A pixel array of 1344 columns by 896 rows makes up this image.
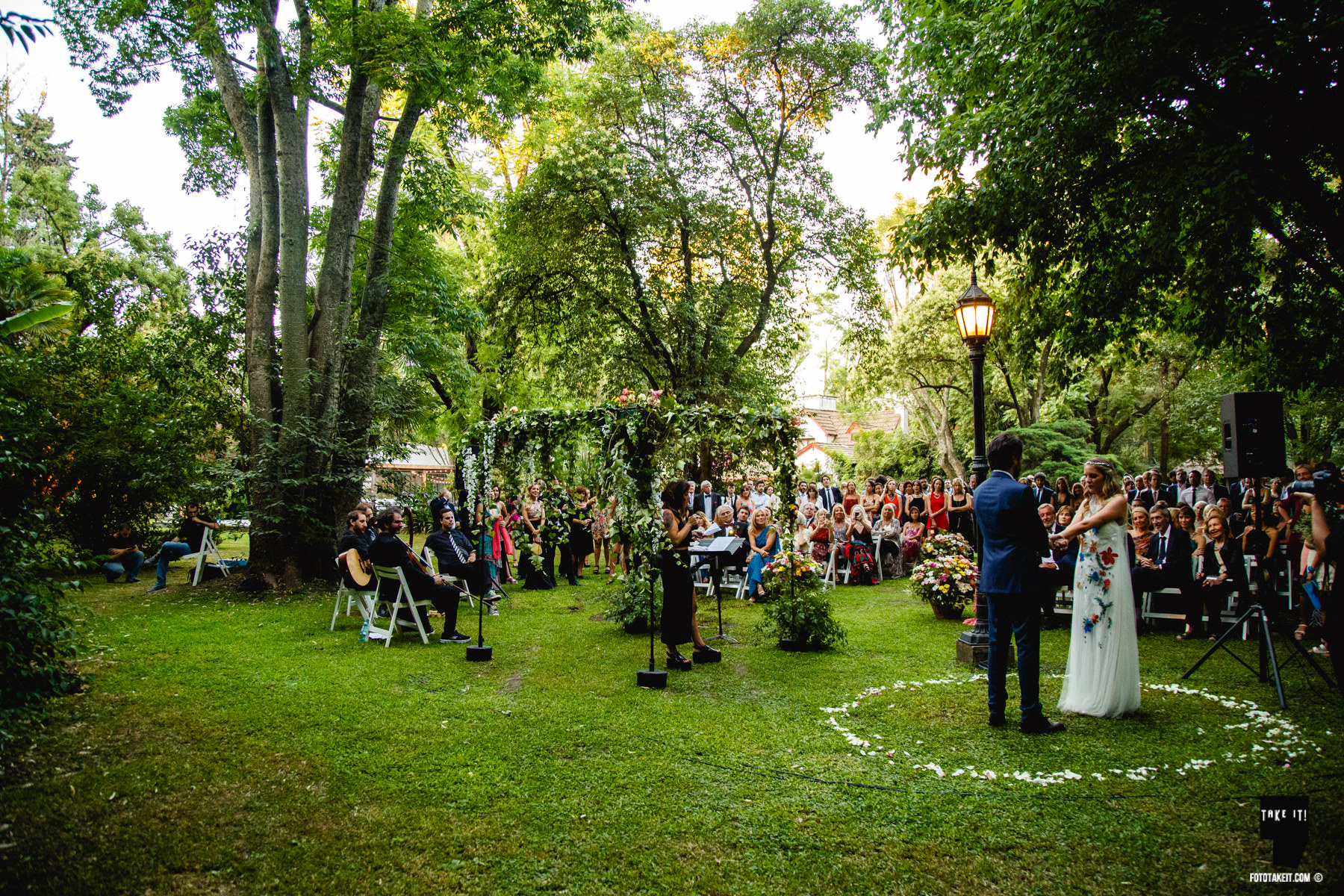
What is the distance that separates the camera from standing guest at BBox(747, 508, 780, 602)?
11172mm

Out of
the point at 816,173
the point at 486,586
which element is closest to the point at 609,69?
the point at 816,173

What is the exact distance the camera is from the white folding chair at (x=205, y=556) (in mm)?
11945

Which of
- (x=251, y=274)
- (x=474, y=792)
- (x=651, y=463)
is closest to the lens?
(x=474, y=792)

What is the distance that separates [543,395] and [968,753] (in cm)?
1894

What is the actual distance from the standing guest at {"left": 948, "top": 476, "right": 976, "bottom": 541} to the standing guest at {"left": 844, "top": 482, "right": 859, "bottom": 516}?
1.88 metres

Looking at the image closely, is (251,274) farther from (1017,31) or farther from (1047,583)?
(1047,583)

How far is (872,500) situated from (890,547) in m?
1.10

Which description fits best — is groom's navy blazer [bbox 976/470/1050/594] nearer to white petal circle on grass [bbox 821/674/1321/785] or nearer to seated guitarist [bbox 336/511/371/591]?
white petal circle on grass [bbox 821/674/1321/785]

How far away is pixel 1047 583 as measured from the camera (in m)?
8.75

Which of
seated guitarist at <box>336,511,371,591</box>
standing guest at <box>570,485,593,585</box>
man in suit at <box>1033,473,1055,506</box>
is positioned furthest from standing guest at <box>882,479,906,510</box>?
seated guitarist at <box>336,511,371,591</box>

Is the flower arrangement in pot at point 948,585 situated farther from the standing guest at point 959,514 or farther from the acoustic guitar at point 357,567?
the acoustic guitar at point 357,567

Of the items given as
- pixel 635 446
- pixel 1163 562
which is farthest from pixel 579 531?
pixel 1163 562

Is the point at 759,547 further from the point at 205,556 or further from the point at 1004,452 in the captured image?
the point at 205,556

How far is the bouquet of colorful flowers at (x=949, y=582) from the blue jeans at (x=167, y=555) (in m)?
11.8
